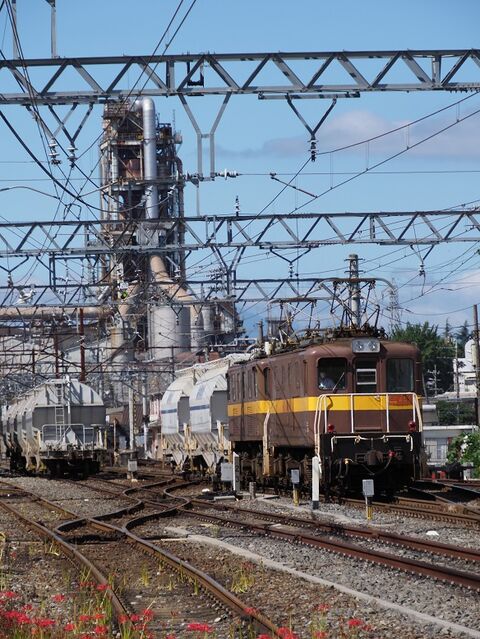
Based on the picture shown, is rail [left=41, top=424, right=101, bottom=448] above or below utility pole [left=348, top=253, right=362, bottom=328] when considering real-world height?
below

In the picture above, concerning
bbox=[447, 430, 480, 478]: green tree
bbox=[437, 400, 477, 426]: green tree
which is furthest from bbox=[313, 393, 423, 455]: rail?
bbox=[437, 400, 477, 426]: green tree

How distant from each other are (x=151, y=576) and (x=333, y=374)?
1047 cm

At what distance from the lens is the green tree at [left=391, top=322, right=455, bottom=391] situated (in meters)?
121

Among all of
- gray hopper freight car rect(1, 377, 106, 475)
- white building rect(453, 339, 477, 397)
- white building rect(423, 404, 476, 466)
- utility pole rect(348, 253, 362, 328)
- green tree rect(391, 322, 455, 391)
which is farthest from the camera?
green tree rect(391, 322, 455, 391)

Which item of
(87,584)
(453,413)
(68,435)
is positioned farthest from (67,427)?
(453,413)

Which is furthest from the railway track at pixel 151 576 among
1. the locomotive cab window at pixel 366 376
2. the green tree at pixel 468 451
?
the green tree at pixel 468 451

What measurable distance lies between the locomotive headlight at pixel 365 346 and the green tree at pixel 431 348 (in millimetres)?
95807

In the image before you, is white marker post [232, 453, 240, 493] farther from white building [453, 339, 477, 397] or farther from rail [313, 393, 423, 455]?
white building [453, 339, 477, 397]

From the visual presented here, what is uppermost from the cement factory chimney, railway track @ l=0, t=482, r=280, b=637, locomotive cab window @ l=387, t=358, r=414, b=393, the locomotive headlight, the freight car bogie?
the cement factory chimney

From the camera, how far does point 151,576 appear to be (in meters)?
13.4

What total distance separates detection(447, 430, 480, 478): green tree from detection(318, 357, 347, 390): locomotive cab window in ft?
45.5

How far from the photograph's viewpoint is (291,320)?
2820 cm

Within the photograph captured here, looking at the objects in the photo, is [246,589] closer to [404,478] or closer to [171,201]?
[404,478]

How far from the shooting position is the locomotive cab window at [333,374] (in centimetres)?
2325
